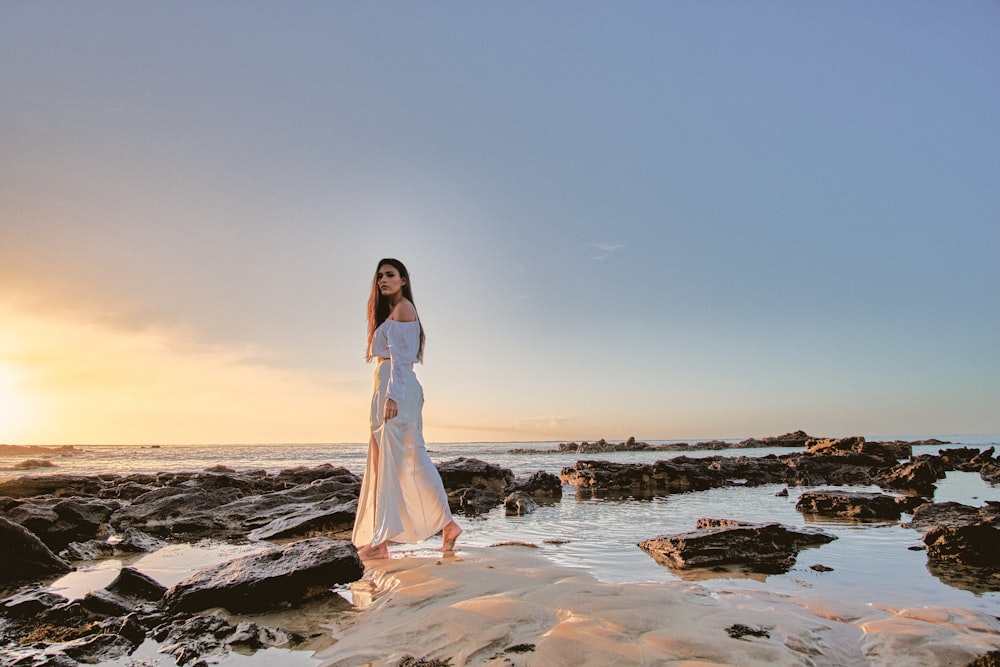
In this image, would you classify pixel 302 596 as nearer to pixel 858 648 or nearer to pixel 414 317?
pixel 414 317

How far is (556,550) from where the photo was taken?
5668 mm

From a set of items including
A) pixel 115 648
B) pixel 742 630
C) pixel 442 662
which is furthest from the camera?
pixel 115 648

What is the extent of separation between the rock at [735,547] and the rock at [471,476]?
32.2 feet

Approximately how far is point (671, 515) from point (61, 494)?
1368 cm

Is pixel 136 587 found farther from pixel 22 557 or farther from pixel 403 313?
pixel 403 313

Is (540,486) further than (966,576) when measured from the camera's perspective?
Yes

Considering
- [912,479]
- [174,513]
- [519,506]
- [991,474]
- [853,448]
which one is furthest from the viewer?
[853,448]

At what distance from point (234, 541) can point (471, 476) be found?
28.1ft

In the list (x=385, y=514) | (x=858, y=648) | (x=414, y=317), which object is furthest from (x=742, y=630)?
(x=414, y=317)

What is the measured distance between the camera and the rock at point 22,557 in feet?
16.6

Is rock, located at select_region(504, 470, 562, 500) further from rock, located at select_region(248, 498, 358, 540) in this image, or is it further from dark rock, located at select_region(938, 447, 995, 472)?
dark rock, located at select_region(938, 447, 995, 472)

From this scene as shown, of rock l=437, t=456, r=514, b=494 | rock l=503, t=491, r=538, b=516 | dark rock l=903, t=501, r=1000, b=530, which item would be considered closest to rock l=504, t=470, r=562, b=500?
rock l=437, t=456, r=514, b=494

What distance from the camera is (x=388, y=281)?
630cm

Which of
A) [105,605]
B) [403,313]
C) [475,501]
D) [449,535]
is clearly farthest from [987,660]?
[475,501]
